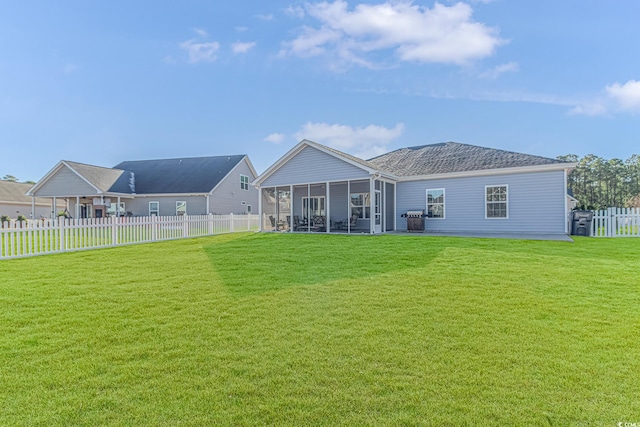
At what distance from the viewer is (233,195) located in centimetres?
2731

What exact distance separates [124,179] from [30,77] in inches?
442

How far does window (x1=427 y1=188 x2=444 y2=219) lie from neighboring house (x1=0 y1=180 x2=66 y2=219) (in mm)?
33023

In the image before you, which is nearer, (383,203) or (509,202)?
(509,202)

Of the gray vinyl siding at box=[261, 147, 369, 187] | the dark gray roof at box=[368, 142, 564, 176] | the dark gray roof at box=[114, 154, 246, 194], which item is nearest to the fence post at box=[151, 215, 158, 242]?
the gray vinyl siding at box=[261, 147, 369, 187]

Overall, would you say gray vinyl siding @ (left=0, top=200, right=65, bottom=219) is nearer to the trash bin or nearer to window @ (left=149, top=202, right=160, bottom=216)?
window @ (left=149, top=202, right=160, bottom=216)

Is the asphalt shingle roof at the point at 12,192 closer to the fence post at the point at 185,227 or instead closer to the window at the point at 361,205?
the fence post at the point at 185,227

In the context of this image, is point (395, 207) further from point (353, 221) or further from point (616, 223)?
point (616, 223)

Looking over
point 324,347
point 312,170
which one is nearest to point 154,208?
point 312,170

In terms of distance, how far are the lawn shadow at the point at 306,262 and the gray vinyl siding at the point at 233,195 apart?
15.6 metres

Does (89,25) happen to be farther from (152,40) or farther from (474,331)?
(474,331)

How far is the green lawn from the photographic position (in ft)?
7.63

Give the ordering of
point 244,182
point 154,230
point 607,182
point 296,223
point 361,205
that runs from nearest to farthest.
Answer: point 154,230 → point 361,205 → point 296,223 → point 244,182 → point 607,182

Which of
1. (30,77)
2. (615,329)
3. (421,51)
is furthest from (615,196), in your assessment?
(30,77)

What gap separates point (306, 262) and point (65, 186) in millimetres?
25404
